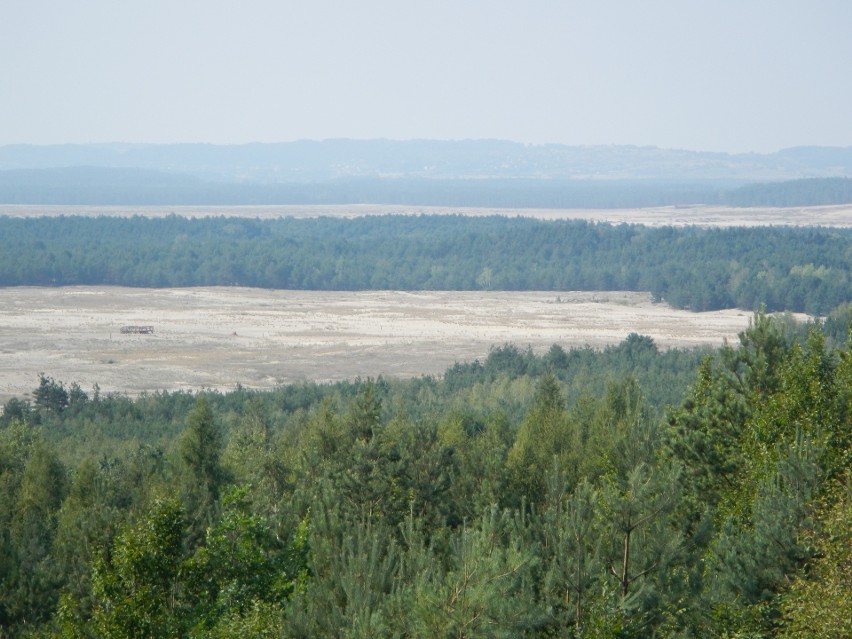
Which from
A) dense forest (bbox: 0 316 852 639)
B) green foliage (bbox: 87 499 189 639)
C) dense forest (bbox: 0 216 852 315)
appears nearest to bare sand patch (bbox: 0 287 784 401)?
dense forest (bbox: 0 216 852 315)

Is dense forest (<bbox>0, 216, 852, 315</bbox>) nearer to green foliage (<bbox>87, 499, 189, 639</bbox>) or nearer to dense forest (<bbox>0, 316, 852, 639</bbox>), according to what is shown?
dense forest (<bbox>0, 316, 852, 639</bbox>)

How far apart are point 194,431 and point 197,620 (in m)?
16.7

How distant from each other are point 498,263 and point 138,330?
5775cm

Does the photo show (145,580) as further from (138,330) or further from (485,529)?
(138,330)

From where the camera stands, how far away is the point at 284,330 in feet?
324

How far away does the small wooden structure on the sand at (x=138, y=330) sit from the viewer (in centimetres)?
9462

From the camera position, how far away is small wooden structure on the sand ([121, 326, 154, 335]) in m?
94.6

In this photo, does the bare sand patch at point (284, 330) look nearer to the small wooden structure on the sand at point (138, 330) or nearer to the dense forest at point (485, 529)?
the small wooden structure on the sand at point (138, 330)

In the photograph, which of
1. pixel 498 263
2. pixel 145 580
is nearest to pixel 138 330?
pixel 498 263

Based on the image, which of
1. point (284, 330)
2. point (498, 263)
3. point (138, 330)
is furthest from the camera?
point (498, 263)

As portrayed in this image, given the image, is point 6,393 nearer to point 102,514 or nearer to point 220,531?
point 102,514

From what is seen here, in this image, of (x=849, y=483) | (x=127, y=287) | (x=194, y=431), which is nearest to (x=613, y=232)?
(x=127, y=287)

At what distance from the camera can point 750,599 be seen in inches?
644

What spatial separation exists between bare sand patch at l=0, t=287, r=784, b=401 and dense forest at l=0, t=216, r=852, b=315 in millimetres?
4701
